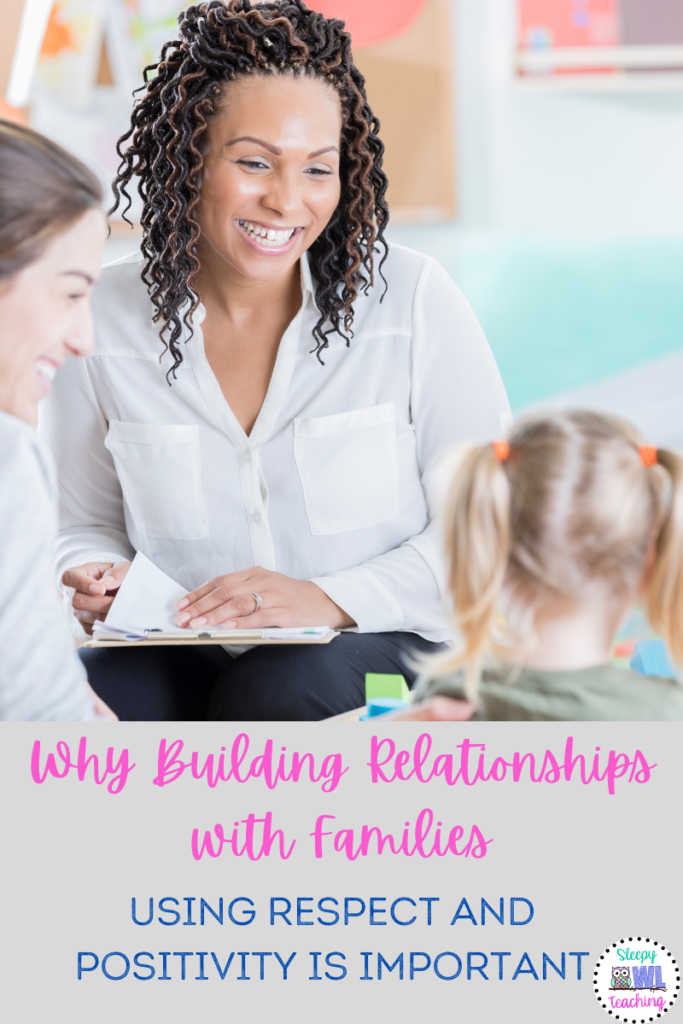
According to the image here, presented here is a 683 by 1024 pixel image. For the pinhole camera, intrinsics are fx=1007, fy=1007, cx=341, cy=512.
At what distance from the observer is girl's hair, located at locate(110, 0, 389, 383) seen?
111 cm

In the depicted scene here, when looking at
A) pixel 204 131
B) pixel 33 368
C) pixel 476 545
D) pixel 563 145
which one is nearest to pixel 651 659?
pixel 476 545

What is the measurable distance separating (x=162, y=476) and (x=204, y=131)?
0.40 metres

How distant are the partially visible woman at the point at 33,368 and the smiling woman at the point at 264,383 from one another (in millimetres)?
347

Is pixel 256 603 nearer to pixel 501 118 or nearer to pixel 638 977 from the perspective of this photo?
pixel 638 977

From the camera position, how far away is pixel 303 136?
1.10 m

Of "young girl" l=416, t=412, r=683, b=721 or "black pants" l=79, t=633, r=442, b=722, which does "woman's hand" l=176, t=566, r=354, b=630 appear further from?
"young girl" l=416, t=412, r=683, b=721

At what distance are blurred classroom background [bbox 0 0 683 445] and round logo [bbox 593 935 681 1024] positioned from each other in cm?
137

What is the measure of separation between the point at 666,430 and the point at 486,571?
1.19m

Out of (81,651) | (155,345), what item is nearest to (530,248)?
(155,345)

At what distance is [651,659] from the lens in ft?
2.78

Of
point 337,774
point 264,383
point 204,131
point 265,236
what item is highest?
point 204,131

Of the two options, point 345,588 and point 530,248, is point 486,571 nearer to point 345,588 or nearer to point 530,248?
point 345,588

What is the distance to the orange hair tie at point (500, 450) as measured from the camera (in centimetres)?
73

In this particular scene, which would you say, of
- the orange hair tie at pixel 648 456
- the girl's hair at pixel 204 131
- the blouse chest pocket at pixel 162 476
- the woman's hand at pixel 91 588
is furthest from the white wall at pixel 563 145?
the orange hair tie at pixel 648 456
